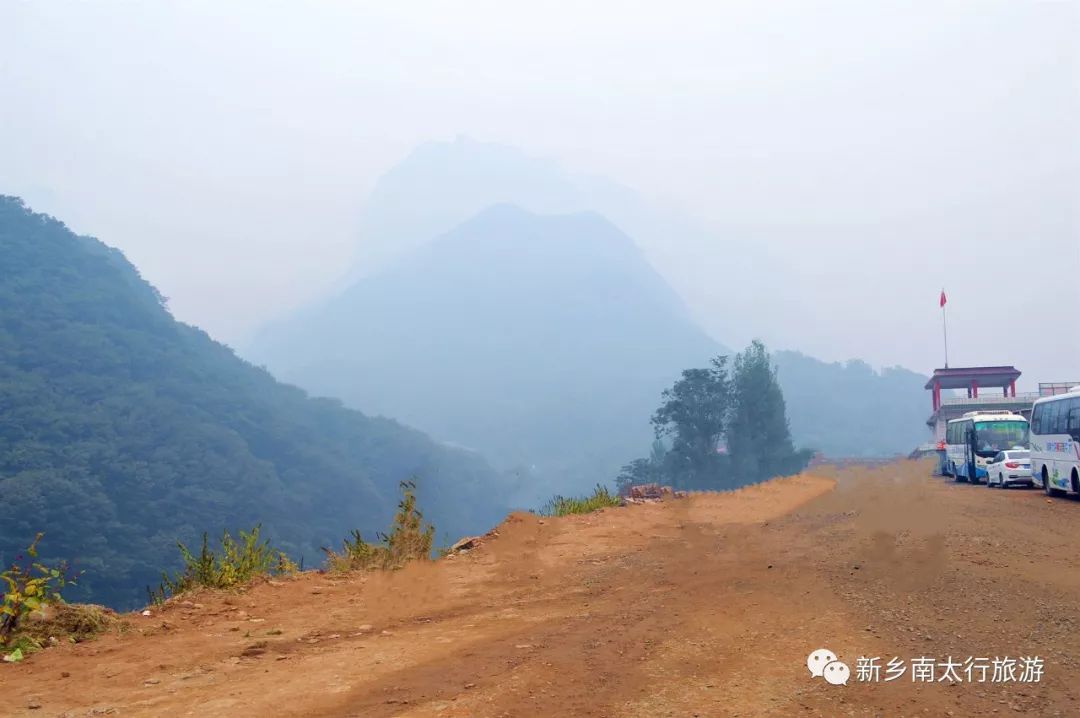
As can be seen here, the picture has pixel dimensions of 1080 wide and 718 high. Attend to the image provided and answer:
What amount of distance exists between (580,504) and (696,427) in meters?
61.0

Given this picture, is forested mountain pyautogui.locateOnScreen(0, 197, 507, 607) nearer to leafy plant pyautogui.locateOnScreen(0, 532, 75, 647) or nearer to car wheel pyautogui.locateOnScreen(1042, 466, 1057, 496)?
leafy plant pyautogui.locateOnScreen(0, 532, 75, 647)

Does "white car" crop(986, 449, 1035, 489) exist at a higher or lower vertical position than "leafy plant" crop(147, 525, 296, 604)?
lower

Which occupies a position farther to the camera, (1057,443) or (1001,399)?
(1001,399)

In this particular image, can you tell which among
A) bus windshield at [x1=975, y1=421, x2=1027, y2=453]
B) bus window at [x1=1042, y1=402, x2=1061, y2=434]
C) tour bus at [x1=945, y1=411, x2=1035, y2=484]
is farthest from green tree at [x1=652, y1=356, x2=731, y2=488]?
bus window at [x1=1042, y1=402, x2=1061, y2=434]

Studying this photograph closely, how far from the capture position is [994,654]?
5.63m

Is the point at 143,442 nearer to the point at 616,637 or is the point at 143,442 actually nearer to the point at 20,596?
the point at 20,596

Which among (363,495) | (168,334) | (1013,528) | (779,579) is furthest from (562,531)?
(168,334)

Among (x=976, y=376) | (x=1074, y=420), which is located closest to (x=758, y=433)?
(x=976, y=376)

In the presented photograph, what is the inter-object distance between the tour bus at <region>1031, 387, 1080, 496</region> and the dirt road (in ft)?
26.2

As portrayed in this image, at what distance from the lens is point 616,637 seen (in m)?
6.73

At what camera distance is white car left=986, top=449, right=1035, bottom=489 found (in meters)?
23.5

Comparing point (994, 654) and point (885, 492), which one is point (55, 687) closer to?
point (994, 654)

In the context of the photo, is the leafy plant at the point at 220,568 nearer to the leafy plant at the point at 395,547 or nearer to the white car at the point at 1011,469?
the leafy plant at the point at 395,547

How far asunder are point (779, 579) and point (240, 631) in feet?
19.8
